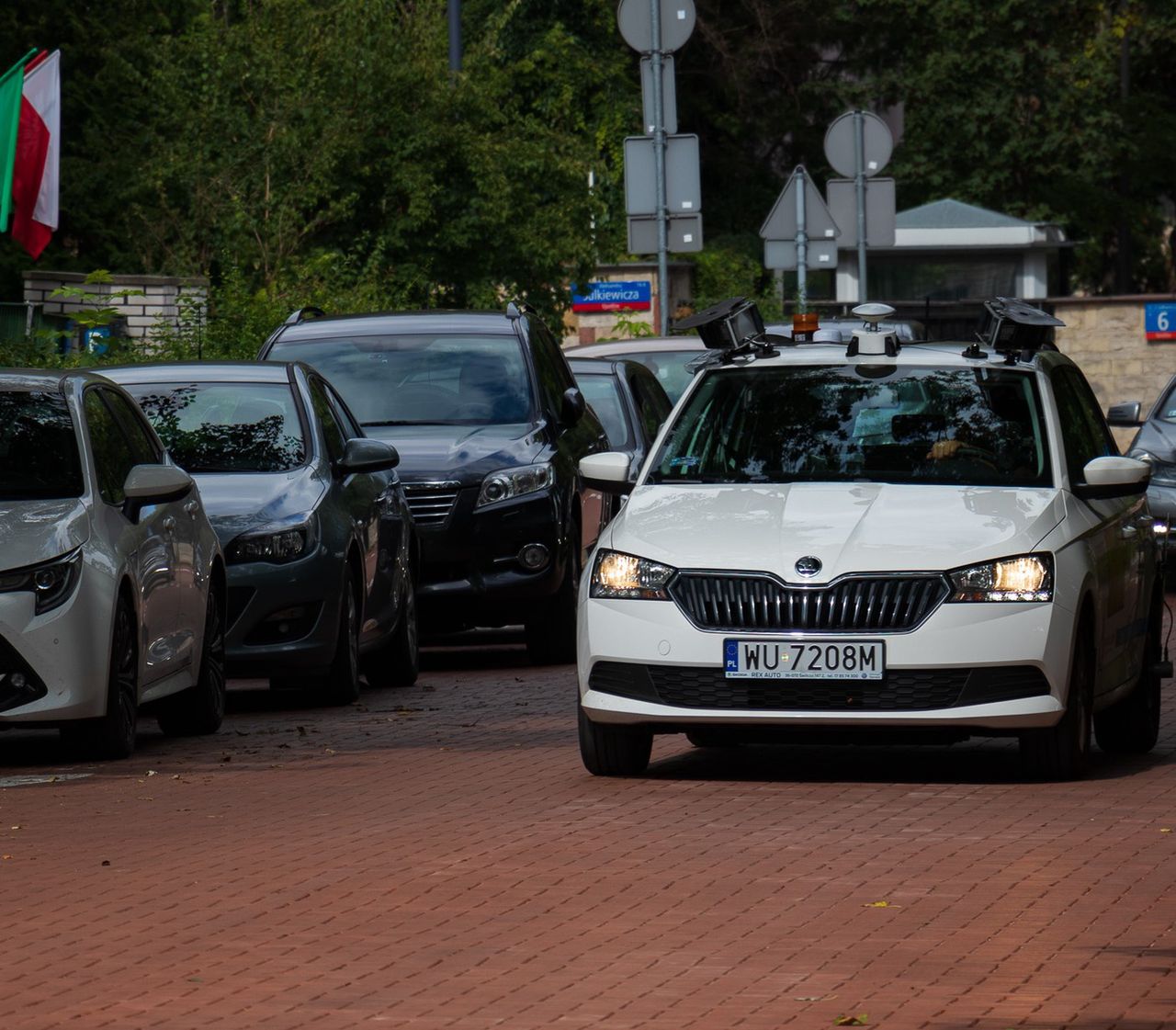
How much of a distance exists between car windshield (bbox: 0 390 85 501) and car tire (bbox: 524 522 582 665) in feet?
16.6

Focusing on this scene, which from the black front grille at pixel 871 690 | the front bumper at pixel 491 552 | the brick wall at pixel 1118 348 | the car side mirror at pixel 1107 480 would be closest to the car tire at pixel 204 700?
the black front grille at pixel 871 690

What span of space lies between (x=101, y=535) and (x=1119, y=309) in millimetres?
34684

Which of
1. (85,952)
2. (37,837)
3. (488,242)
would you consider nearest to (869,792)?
(37,837)

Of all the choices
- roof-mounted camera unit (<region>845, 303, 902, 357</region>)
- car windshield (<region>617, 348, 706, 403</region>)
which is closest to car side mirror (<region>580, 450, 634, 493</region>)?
roof-mounted camera unit (<region>845, 303, 902, 357</region>)

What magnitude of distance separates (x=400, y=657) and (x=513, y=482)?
146 centimetres

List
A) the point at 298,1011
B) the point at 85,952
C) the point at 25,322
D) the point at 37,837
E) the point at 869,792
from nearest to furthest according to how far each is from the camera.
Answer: the point at 298,1011, the point at 85,952, the point at 37,837, the point at 869,792, the point at 25,322

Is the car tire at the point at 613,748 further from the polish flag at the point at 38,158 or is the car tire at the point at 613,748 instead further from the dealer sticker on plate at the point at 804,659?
the polish flag at the point at 38,158

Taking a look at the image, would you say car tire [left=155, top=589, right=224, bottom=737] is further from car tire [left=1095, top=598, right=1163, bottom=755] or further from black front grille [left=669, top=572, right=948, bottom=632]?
car tire [left=1095, top=598, right=1163, bottom=755]

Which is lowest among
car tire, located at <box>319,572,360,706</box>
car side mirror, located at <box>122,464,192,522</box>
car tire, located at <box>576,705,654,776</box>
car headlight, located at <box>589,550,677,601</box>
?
car tire, located at <box>319,572,360,706</box>

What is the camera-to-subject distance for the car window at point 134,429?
1261 cm

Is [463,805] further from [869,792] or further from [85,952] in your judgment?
[85,952]

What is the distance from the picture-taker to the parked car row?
11.2m

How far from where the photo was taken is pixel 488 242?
31016 millimetres

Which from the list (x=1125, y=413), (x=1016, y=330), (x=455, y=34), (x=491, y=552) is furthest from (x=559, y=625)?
(x=455, y=34)
